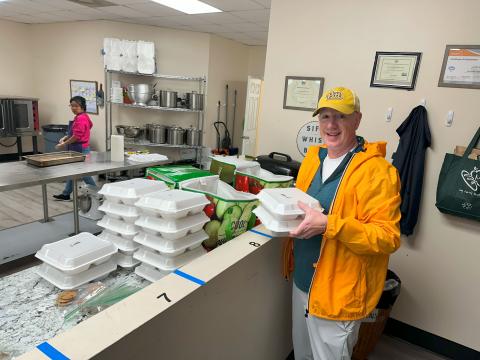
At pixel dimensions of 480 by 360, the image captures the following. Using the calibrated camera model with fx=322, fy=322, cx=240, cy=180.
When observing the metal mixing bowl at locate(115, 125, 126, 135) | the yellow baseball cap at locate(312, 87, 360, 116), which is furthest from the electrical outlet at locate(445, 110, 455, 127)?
the metal mixing bowl at locate(115, 125, 126, 135)

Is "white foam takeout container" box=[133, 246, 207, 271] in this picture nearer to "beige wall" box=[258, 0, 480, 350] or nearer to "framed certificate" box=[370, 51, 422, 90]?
"beige wall" box=[258, 0, 480, 350]

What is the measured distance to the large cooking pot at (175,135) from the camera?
5402mm

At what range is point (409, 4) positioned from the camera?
6.56 ft

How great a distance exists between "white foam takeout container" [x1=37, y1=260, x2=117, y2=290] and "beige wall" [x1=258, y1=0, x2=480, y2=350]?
6.09 feet

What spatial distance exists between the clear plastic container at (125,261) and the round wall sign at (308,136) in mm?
1586

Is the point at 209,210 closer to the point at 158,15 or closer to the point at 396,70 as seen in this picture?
the point at 396,70

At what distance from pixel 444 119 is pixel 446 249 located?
83 cm

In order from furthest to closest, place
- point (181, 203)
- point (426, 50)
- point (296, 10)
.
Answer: point (296, 10)
point (426, 50)
point (181, 203)

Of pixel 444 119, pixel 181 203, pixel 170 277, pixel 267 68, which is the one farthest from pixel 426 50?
pixel 170 277

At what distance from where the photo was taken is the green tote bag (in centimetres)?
186

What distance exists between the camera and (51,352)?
73 centimetres

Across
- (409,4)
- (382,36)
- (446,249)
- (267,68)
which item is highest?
(409,4)

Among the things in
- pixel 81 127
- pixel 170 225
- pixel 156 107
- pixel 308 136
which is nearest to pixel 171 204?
pixel 170 225

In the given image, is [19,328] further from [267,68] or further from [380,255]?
[267,68]
